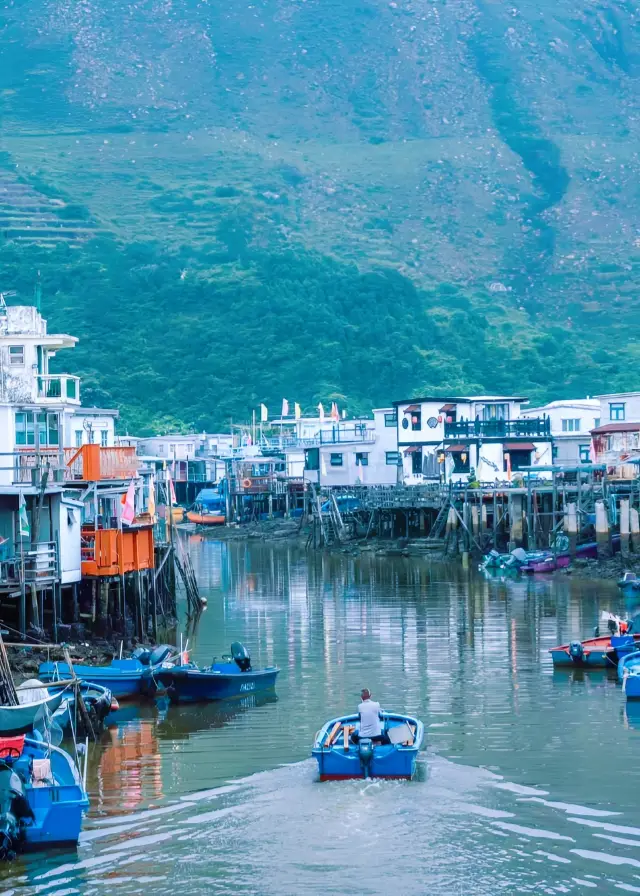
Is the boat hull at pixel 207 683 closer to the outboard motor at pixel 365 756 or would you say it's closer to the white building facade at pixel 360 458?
the outboard motor at pixel 365 756

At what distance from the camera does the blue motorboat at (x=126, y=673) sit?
37219 millimetres

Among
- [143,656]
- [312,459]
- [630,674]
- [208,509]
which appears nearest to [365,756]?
[630,674]

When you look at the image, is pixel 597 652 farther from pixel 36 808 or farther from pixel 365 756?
pixel 36 808

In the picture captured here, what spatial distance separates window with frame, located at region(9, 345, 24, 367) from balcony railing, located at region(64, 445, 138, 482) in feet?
44.7

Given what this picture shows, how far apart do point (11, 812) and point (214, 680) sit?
534 inches

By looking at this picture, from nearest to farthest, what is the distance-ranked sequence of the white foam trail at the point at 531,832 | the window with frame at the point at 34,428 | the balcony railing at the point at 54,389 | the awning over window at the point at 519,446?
the white foam trail at the point at 531,832 < the window with frame at the point at 34,428 < the balcony railing at the point at 54,389 < the awning over window at the point at 519,446

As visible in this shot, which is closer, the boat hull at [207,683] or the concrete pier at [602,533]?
the boat hull at [207,683]

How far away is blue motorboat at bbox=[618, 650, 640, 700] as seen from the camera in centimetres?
3722

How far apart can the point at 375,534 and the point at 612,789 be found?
67433 millimetres

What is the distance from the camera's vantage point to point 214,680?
38.7m

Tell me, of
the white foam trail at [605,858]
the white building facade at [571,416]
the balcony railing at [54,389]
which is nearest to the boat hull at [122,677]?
the white foam trail at [605,858]

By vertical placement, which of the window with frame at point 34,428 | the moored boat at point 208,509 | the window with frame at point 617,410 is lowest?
the moored boat at point 208,509

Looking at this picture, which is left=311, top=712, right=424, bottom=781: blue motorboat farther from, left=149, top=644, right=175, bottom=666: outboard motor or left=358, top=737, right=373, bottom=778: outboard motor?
left=149, top=644, right=175, bottom=666: outboard motor

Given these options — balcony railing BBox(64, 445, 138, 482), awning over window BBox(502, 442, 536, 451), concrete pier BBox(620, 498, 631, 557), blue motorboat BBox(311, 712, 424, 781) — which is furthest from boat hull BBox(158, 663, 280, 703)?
awning over window BBox(502, 442, 536, 451)
